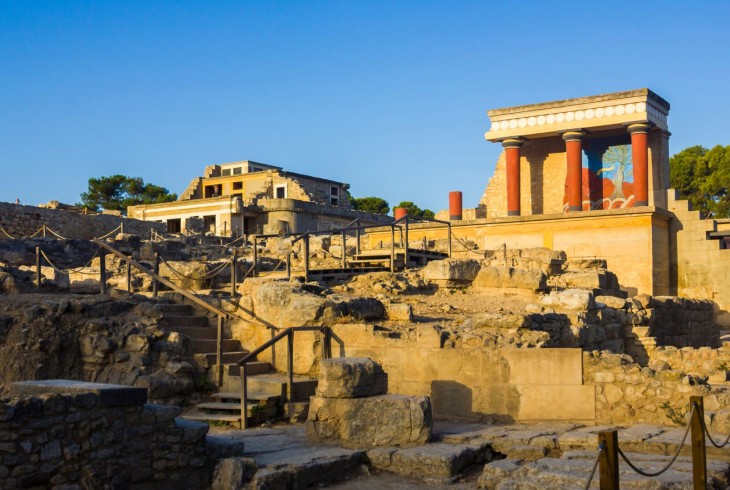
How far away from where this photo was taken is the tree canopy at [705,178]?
43.9m

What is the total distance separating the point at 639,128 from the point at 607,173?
3242 mm

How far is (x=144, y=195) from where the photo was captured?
64.8 metres

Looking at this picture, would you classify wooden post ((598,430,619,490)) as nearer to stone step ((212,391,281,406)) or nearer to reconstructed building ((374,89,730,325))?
stone step ((212,391,281,406))

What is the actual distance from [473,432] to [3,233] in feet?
66.8

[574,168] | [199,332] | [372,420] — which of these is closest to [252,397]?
[372,420]

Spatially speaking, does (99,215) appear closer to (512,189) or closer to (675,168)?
(512,189)

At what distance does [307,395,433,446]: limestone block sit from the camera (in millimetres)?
8219

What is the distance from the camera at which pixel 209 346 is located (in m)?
11.3

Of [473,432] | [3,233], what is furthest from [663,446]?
[3,233]

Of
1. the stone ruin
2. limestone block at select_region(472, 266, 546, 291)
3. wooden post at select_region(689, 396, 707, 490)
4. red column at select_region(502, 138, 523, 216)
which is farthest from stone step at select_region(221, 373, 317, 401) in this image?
red column at select_region(502, 138, 523, 216)

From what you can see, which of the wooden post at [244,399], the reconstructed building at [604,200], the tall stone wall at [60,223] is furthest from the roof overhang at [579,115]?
the wooden post at [244,399]

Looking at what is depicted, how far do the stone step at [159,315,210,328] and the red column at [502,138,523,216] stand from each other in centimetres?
1777

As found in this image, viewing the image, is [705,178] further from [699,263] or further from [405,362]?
[405,362]

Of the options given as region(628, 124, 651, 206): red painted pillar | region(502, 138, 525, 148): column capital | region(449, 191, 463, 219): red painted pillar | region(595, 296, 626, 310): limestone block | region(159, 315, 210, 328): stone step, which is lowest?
region(159, 315, 210, 328): stone step
